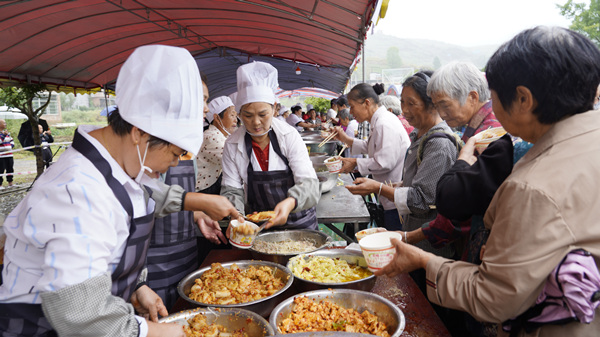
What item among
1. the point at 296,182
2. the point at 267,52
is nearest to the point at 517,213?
the point at 296,182

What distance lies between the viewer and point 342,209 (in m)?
3.49

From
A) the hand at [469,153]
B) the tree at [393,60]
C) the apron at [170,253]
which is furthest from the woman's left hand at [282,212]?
the tree at [393,60]

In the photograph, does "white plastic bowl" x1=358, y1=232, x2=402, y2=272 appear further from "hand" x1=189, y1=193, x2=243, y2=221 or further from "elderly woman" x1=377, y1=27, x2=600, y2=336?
"hand" x1=189, y1=193, x2=243, y2=221

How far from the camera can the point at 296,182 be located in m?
2.92

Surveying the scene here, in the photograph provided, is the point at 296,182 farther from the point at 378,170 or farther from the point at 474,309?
the point at 474,309

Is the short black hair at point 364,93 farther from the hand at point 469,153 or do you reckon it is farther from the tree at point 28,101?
the tree at point 28,101

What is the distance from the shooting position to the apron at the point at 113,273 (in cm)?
121

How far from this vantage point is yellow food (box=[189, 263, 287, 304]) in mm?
1819

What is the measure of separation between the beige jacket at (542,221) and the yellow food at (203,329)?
99 cm

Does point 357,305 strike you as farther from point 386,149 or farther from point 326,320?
point 386,149

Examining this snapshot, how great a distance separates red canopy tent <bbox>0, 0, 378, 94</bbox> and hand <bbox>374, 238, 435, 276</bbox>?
13.2 ft

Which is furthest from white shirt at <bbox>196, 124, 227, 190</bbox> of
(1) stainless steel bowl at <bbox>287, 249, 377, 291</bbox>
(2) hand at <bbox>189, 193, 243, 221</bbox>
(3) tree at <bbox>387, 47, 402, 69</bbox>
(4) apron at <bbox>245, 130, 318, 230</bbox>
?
(3) tree at <bbox>387, 47, 402, 69</bbox>

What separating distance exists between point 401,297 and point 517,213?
954 mm

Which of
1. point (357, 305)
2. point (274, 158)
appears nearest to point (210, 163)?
point (274, 158)
